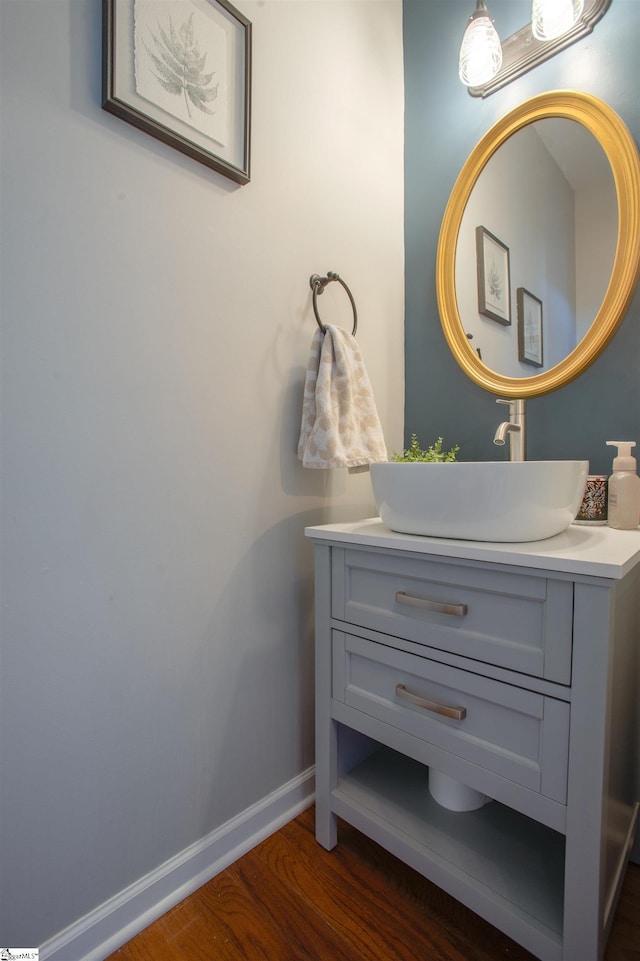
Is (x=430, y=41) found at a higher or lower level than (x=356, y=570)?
higher

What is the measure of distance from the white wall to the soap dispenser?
26.7 inches

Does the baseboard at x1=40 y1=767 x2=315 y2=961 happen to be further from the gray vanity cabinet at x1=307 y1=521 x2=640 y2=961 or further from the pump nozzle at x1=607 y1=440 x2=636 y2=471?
the pump nozzle at x1=607 y1=440 x2=636 y2=471

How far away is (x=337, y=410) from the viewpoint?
1174 mm

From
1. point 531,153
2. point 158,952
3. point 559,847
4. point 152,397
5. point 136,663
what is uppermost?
point 531,153

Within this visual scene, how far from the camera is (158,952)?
0.89 metres

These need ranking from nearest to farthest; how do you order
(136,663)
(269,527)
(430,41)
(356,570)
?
(136,663), (356,570), (269,527), (430,41)

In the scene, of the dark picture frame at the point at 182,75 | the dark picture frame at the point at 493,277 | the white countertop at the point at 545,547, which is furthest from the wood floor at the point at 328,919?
the dark picture frame at the point at 182,75

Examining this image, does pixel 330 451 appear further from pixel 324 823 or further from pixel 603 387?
pixel 324 823

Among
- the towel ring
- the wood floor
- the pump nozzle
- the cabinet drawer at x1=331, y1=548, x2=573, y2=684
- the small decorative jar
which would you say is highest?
the towel ring

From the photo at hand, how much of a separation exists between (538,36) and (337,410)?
1.03 metres

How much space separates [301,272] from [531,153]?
69 centimetres

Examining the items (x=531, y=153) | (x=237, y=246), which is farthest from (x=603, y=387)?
(x=237, y=246)

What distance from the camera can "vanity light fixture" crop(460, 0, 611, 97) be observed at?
3.60 ft

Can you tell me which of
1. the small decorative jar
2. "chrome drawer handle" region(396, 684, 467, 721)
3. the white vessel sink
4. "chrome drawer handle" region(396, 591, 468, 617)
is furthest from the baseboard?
the small decorative jar
